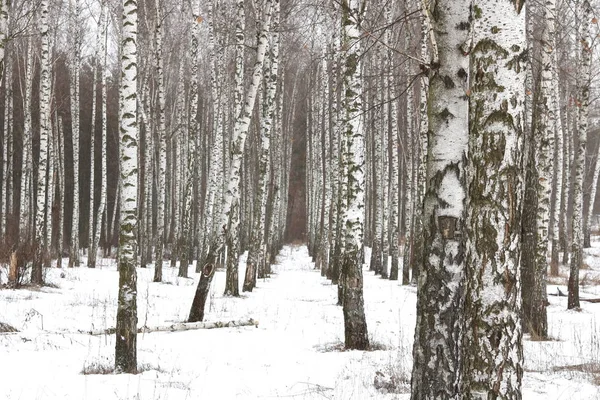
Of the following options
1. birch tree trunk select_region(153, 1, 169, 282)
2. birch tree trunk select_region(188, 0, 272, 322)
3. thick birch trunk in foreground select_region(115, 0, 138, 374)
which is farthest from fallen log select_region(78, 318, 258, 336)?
birch tree trunk select_region(153, 1, 169, 282)

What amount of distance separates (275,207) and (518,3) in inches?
671

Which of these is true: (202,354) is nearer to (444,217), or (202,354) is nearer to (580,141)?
(444,217)

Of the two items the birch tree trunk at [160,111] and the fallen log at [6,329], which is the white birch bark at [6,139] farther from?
the fallen log at [6,329]

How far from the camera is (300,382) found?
17.5 feet

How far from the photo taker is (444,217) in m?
3.84

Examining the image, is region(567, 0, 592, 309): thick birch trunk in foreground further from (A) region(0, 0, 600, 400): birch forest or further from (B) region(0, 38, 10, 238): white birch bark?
(B) region(0, 38, 10, 238): white birch bark

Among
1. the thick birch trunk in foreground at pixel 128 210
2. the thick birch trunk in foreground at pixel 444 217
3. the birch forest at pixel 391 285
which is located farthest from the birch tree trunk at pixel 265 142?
the thick birch trunk in foreground at pixel 444 217

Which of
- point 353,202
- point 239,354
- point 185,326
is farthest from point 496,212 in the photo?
point 185,326

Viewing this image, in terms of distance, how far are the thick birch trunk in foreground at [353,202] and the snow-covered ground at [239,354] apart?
1.27ft

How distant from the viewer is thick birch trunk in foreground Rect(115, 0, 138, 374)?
18.0 feet

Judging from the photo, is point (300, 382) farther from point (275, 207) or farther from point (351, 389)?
point (275, 207)

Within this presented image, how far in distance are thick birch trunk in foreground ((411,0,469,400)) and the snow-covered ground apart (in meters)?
1.05

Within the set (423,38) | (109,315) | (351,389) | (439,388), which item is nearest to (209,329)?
(109,315)

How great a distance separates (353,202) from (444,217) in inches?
129
